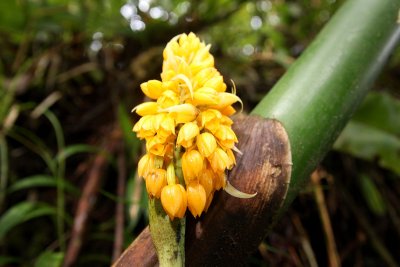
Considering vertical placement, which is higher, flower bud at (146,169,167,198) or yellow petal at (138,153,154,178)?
yellow petal at (138,153,154,178)

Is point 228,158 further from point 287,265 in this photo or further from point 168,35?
point 168,35

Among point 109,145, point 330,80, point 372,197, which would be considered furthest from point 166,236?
point 372,197

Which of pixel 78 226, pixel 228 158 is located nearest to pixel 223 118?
pixel 228 158

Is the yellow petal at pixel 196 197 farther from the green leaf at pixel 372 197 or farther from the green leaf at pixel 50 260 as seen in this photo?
the green leaf at pixel 372 197

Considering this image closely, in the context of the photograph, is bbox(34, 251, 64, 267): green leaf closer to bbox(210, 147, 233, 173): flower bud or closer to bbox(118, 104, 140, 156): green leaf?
bbox(118, 104, 140, 156): green leaf

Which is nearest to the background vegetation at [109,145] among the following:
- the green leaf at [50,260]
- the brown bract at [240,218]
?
the green leaf at [50,260]

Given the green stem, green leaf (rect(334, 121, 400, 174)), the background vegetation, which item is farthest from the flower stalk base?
green leaf (rect(334, 121, 400, 174))

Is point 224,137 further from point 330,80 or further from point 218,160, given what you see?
point 330,80
